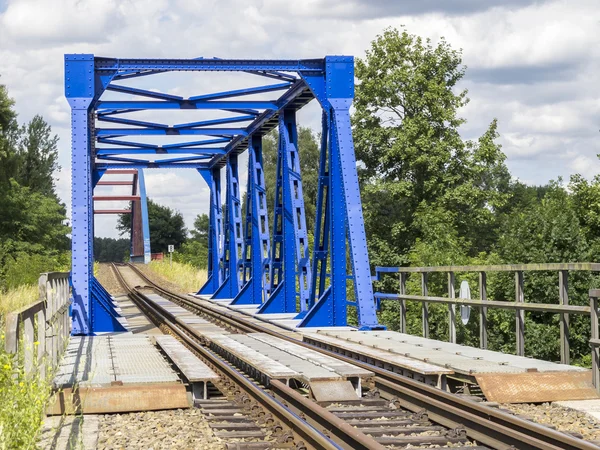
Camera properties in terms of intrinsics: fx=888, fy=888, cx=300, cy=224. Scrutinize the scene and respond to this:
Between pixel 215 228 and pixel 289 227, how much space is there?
14.4 metres

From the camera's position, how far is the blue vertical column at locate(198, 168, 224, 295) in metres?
33.5

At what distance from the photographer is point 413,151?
131 ft

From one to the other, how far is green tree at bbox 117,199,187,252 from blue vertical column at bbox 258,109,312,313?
9754cm

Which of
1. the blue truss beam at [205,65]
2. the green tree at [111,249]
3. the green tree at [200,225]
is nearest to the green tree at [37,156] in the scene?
the blue truss beam at [205,65]

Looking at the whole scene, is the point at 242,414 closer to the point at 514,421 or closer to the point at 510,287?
the point at 514,421

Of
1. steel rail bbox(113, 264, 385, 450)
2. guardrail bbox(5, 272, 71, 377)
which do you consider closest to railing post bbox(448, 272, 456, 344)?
steel rail bbox(113, 264, 385, 450)

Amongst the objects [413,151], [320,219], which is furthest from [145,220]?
[320,219]

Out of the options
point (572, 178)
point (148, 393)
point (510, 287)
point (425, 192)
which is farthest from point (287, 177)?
point (425, 192)

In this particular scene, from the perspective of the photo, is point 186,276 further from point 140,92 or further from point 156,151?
point 140,92

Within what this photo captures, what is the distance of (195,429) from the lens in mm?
7516

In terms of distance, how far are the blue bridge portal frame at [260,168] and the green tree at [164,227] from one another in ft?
298

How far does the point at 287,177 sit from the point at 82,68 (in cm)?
577

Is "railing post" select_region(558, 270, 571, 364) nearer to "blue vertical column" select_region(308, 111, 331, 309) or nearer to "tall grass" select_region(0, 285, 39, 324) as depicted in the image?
"blue vertical column" select_region(308, 111, 331, 309)

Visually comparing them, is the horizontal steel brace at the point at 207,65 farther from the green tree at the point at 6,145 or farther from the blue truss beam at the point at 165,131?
the green tree at the point at 6,145
